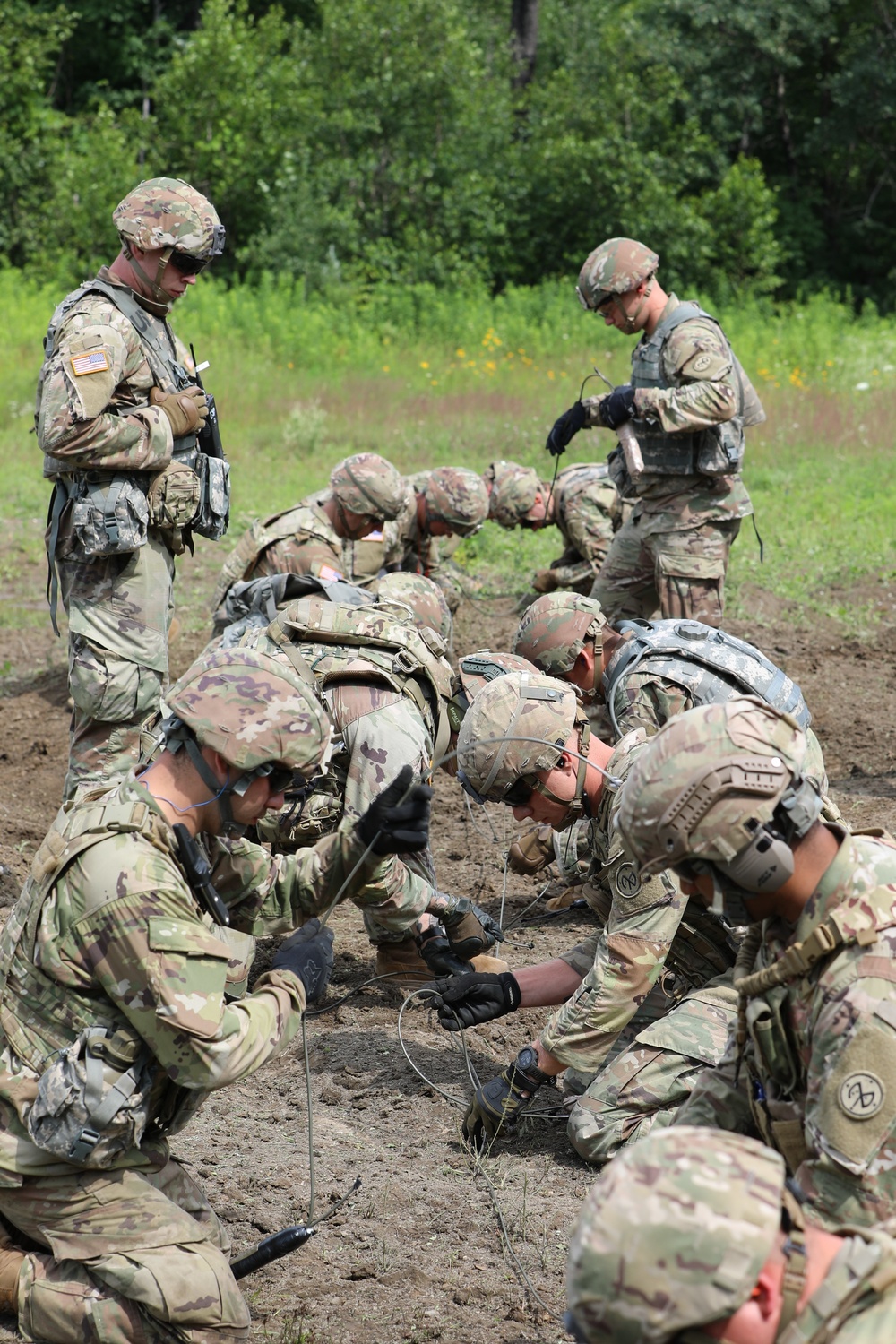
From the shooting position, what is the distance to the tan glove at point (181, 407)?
6.32m

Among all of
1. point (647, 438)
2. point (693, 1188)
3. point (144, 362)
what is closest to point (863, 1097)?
point (693, 1188)

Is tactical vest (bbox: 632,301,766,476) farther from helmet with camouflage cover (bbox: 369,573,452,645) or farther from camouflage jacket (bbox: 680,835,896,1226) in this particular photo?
Answer: camouflage jacket (bbox: 680,835,896,1226)

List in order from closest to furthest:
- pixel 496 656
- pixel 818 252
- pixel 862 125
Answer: pixel 496 656 → pixel 862 125 → pixel 818 252

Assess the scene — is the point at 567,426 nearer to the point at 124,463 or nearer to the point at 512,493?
the point at 512,493

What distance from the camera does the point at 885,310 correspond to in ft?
82.7

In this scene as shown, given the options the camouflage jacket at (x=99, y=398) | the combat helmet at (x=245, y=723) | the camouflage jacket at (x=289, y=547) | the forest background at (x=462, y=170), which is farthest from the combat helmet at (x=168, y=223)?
the forest background at (x=462, y=170)

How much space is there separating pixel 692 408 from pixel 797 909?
4.65 metres

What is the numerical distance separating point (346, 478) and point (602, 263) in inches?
66.4

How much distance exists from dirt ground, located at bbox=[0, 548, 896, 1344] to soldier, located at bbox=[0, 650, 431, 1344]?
45 centimetres

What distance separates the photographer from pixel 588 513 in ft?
31.9

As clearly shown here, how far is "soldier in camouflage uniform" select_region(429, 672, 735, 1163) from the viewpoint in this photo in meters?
4.34

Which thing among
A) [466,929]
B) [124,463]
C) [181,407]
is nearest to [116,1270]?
[466,929]

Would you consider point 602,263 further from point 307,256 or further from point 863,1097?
point 307,256

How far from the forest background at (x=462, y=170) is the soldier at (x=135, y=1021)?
1350 cm
